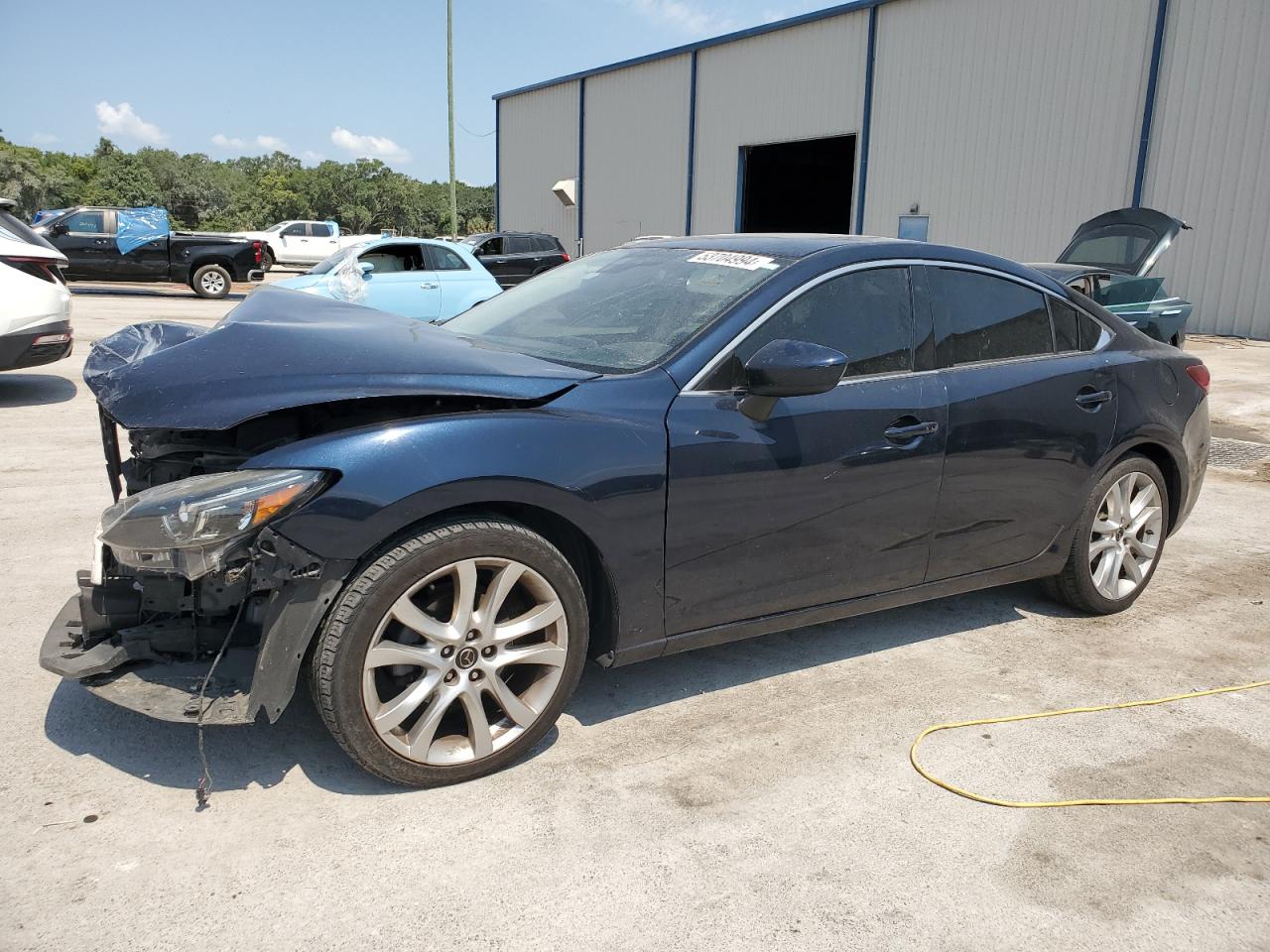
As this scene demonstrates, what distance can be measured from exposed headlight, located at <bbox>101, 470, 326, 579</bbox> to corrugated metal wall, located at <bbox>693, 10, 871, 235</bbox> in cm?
2133

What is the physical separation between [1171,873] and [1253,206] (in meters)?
17.5

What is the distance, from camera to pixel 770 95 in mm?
24375

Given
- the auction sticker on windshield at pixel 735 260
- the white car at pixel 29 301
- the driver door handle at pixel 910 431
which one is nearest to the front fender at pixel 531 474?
the auction sticker on windshield at pixel 735 260

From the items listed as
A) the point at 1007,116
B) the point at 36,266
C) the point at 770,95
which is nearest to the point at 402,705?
the point at 36,266

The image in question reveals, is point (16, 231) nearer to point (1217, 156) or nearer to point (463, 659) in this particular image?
point (463, 659)

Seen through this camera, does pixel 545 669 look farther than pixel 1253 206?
No

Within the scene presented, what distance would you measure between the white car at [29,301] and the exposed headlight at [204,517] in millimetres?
6637

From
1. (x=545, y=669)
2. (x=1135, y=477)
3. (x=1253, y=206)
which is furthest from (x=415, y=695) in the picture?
(x=1253, y=206)

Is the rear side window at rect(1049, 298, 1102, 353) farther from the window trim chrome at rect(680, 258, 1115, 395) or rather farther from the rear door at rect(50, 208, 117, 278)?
the rear door at rect(50, 208, 117, 278)

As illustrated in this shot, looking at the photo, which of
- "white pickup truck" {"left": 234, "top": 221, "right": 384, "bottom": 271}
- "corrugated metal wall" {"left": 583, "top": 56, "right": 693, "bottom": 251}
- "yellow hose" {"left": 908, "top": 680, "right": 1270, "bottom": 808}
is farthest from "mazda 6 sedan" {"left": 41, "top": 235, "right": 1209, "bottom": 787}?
"white pickup truck" {"left": 234, "top": 221, "right": 384, "bottom": 271}

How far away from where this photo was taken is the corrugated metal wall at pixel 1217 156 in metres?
16.2

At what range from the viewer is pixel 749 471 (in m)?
3.13

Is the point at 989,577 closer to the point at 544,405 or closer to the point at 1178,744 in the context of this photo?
the point at 1178,744

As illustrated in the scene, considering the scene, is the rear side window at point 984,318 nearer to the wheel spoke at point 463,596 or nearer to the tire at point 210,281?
the wheel spoke at point 463,596
